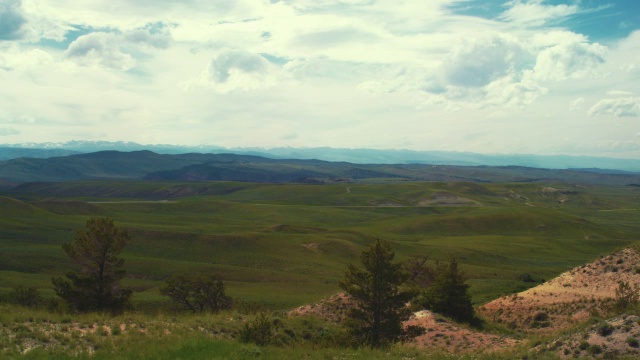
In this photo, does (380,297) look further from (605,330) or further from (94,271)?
(94,271)

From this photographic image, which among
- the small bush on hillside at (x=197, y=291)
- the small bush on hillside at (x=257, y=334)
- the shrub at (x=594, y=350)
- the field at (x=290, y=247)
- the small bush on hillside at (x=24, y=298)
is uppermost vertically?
the shrub at (x=594, y=350)

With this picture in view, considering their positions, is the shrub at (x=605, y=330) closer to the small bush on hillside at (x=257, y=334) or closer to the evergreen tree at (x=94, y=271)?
the small bush on hillside at (x=257, y=334)

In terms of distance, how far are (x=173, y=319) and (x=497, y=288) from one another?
161ft

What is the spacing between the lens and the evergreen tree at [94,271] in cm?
3294

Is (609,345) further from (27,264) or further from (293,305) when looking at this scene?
(27,264)

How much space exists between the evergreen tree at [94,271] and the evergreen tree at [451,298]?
72.8ft

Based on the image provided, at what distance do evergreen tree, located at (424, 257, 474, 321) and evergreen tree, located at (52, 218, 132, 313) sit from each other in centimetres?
2218

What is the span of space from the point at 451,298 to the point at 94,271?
83.2 feet

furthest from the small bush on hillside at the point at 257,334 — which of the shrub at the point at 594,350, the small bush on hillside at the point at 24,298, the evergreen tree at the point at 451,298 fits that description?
the small bush on hillside at the point at 24,298

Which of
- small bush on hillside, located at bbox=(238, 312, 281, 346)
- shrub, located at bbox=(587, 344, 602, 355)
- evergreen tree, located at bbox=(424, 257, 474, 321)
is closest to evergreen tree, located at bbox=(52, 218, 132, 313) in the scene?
small bush on hillside, located at bbox=(238, 312, 281, 346)

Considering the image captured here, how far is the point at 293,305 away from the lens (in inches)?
2119

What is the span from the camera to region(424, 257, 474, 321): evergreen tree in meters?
33.7

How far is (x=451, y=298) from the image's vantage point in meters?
34.1

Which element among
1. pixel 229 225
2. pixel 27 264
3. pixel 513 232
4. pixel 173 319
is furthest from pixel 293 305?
pixel 513 232
